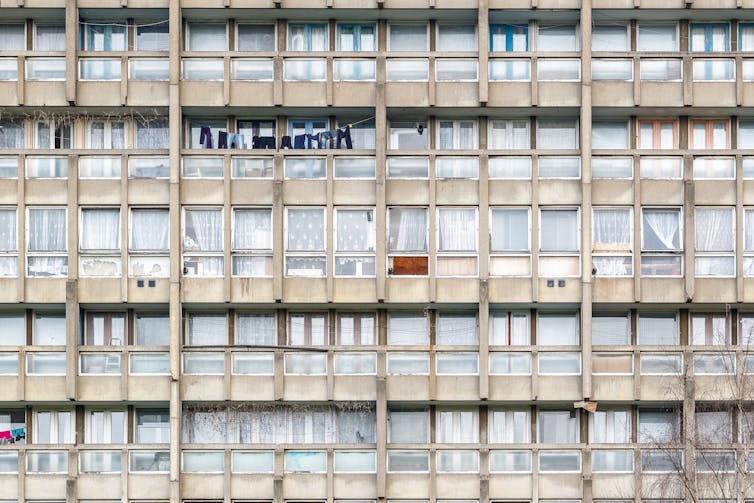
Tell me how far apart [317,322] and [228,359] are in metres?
2.73

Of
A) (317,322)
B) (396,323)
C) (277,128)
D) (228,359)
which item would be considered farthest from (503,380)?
(277,128)

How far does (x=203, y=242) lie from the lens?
2822 cm

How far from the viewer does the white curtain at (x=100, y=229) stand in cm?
2833

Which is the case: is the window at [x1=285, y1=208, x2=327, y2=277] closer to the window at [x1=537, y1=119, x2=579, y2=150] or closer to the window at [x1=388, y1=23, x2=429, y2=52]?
the window at [x1=388, y1=23, x2=429, y2=52]

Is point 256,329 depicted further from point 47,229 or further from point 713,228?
point 713,228

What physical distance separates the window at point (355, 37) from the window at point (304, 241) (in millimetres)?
4975

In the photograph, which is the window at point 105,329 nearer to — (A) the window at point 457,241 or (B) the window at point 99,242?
(B) the window at point 99,242

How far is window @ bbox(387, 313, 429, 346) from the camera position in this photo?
28797 mm

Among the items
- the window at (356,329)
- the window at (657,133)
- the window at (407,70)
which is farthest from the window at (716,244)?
the window at (356,329)

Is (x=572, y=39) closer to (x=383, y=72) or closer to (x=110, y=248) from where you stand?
(x=383, y=72)

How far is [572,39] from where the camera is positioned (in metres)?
29.5

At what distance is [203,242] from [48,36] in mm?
7747

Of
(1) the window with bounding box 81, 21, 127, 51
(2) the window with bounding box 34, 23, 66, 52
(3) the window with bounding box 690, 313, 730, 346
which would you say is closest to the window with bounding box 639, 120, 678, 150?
(3) the window with bounding box 690, 313, 730, 346

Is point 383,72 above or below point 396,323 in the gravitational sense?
above
